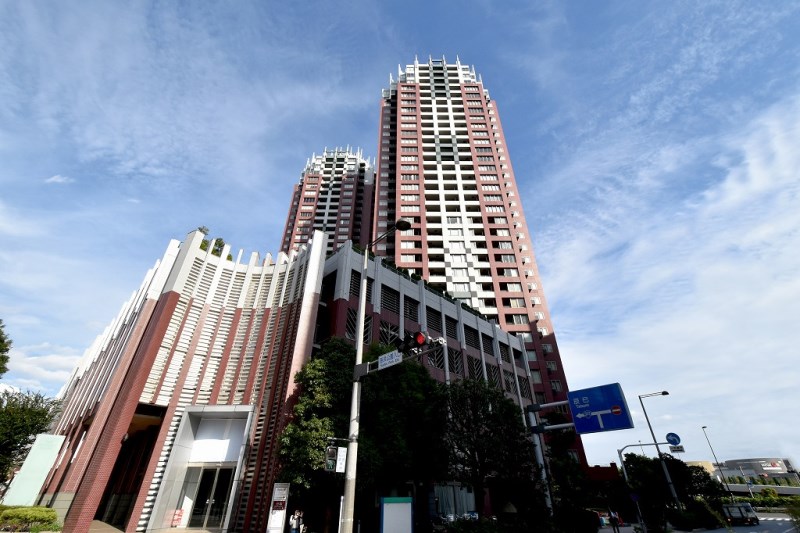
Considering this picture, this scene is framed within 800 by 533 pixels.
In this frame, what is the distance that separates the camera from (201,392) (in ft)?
86.7

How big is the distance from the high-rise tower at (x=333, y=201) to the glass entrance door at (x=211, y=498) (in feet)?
227

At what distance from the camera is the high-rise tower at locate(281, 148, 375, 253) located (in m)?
97.3

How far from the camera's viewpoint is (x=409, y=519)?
16453 millimetres

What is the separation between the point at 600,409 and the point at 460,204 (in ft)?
206

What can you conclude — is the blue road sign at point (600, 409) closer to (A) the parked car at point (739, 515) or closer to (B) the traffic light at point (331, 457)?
(B) the traffic light at point (331, 457)

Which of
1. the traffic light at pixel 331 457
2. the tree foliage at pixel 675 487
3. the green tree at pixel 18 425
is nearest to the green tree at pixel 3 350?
the green tree at pixel 18 425

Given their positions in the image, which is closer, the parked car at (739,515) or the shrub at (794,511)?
the shrub at (794,511)

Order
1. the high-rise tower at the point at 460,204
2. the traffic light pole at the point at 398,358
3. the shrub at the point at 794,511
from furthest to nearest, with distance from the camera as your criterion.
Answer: the high-rise tower at the point at 460,204
the traffic light pole at the point at 398,358
the shrub at the point at 794,511

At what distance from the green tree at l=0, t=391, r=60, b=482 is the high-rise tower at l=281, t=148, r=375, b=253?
58.2 metres

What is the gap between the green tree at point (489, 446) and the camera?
23.3 metres

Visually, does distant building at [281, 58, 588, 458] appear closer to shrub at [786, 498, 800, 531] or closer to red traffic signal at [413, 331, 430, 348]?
red traffic signal at [413, 331, 430, 348]

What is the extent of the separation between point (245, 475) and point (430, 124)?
8336 cm

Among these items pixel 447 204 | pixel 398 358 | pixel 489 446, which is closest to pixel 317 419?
pixel 489 446

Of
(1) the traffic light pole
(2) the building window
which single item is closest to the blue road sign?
(1) the traffic light pole
